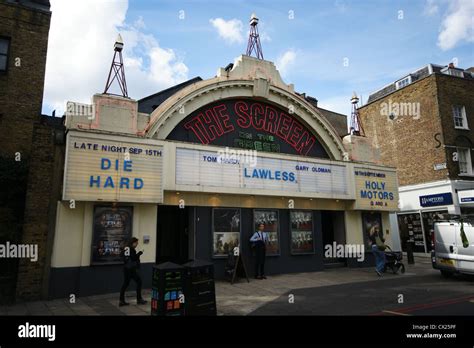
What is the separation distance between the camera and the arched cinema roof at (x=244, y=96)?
1303cm

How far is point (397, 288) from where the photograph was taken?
37.9 ft

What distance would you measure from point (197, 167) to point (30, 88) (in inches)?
282

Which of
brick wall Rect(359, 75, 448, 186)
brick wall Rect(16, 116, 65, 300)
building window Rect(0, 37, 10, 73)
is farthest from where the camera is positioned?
brick wall Rect(359, 75, 448, 186)

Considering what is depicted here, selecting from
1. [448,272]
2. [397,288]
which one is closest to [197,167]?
[397,288]

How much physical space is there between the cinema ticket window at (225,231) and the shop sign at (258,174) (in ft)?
3.90

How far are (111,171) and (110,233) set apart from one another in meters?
2.09

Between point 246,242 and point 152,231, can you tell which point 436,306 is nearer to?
point 246,242

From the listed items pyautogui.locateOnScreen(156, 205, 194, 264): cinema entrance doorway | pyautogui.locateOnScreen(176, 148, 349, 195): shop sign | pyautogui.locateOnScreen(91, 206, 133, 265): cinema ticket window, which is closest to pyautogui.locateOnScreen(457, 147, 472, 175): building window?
pyautogui.locateOnScreen(176, 148, 349, 195): shop sign

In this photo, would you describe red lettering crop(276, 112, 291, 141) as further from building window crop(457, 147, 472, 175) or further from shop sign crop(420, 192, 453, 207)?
building window crop(457, 147, 472, 175)

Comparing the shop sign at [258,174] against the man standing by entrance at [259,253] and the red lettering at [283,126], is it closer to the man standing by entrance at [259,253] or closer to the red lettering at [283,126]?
the red lettering at [283,126]

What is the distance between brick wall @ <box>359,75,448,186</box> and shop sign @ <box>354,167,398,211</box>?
6.08 m

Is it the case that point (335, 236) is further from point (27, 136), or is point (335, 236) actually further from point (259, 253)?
point (27, 136)

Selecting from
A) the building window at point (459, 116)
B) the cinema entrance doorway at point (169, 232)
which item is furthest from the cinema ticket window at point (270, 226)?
the building window at point (459, 116)

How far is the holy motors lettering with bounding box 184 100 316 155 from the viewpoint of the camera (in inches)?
557
